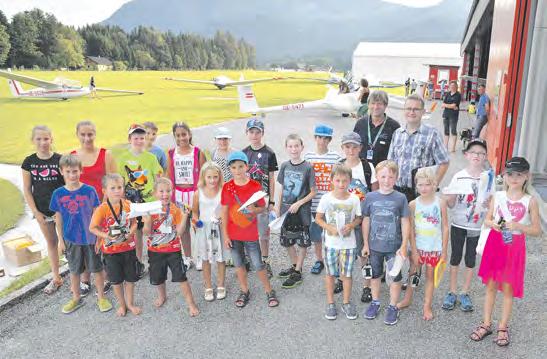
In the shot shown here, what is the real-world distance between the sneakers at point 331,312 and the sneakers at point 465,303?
48.5 inches

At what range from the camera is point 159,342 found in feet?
10.9

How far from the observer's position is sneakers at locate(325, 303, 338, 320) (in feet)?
11.7

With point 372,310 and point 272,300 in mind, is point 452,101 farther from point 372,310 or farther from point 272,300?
point 272,300

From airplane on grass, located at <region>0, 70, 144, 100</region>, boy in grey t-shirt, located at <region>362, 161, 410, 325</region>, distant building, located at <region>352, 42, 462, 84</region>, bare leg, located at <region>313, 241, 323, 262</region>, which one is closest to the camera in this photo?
boy in grey t-shirt, located at <region>362, 161, 410, 325</region>

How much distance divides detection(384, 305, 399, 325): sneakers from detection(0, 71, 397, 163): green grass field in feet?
42.3

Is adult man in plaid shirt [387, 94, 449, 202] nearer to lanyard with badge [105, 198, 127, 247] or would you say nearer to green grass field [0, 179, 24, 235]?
lanyard with badge [105, 198, 127, 247]

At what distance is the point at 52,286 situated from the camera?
430 cm

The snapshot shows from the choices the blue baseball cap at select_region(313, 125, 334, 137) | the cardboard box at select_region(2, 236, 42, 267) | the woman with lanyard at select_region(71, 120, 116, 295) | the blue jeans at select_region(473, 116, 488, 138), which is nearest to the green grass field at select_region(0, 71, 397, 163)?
the cardboard box at select_region(2, 236, 42, 267)

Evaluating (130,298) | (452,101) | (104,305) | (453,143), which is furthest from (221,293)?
(453,143)

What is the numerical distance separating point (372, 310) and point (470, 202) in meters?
1.35

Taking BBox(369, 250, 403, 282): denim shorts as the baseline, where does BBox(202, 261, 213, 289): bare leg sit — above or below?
below

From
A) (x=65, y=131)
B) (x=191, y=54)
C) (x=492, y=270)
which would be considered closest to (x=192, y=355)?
(x=492, y=270)

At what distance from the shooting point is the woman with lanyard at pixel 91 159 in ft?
12.9

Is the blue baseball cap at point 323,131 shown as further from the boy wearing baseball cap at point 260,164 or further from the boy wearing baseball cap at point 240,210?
the boy wearing baseball cap at point 240,210
